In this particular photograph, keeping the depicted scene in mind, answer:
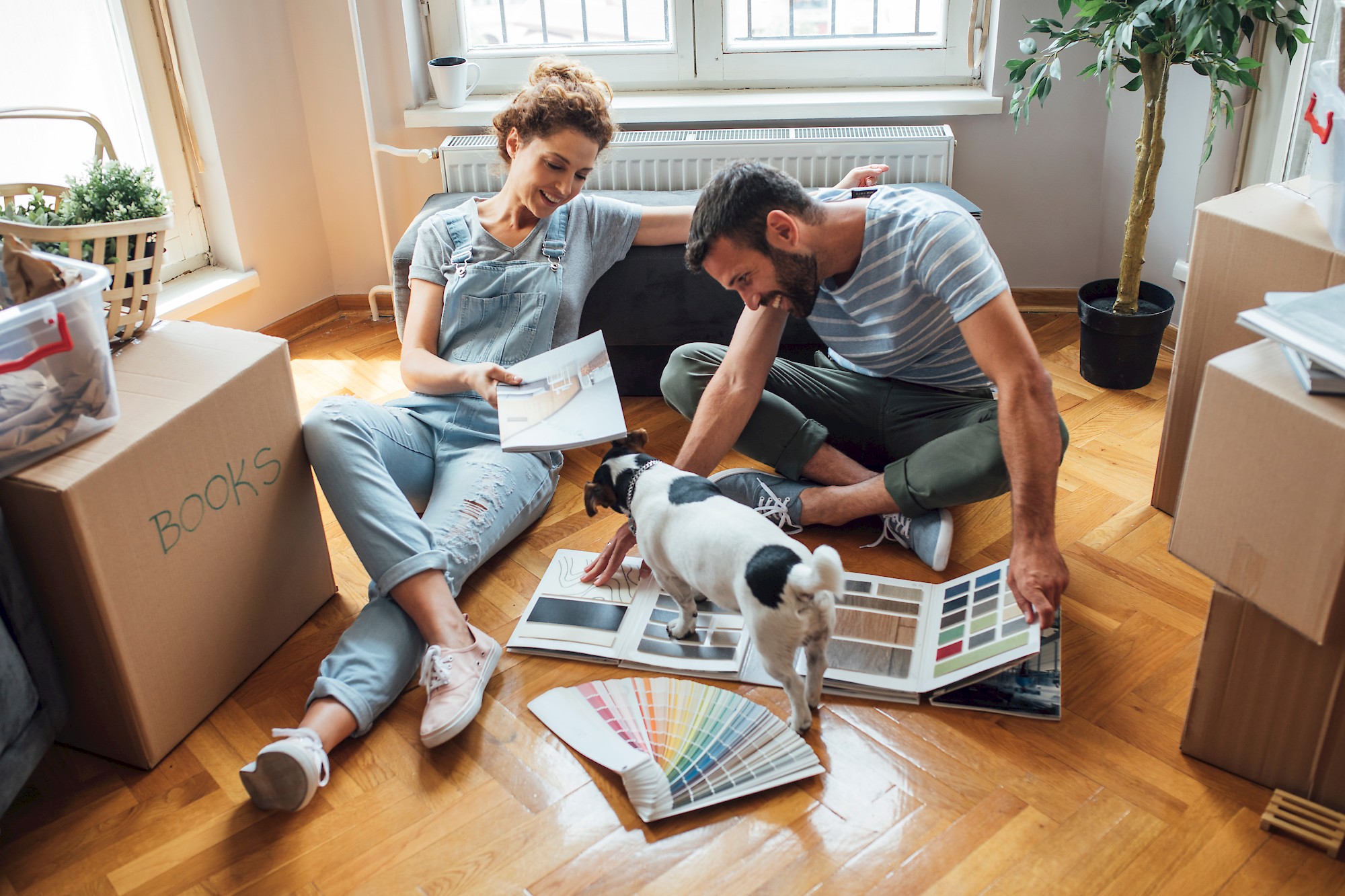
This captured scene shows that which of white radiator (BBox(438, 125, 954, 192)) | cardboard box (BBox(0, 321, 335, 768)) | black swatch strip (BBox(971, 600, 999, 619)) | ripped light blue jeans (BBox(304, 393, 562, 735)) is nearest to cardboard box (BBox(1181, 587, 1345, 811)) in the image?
black swatch strip (BBox(971, 600, 999, 619))

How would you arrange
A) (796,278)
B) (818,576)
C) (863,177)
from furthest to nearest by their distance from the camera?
(863,177), (796,278), (818,576)

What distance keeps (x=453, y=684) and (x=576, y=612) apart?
0.26m

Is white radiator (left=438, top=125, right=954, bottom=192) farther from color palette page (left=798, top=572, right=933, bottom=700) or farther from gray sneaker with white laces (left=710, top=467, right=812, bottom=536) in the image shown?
color palette page (left=798, top=572, right=933, bottom=700)

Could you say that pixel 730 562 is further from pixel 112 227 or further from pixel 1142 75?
pixel 1142 75

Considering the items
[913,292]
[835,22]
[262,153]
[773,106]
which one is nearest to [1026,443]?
[913,292]

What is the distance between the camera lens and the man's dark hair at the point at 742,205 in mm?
1519

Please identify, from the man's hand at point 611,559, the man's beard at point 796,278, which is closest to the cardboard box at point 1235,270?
the man's beard at point 796,278

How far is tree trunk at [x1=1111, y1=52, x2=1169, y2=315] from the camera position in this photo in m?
2.11

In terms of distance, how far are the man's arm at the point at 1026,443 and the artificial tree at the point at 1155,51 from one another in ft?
2.63

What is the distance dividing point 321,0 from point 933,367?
1.86 m

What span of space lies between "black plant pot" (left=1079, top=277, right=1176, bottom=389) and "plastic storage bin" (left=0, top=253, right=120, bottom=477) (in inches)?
77.5

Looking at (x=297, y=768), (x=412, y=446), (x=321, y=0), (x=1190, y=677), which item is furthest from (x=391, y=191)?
(x=1190, y=677)

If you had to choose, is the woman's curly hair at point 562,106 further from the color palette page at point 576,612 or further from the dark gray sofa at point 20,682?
the dark gray sofa at point 20,682

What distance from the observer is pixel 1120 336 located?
236cm
